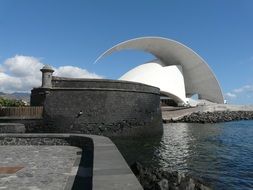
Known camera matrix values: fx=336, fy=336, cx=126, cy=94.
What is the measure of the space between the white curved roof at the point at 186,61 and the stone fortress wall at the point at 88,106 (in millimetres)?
30272

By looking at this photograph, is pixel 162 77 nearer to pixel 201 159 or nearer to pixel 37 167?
pixel 201 159

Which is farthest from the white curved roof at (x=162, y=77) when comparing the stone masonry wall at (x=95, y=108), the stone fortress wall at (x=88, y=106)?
the stone fortress wall at (x=88, y=106)

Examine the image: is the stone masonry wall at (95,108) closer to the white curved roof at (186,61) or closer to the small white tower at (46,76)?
the small white tower at (46,76)

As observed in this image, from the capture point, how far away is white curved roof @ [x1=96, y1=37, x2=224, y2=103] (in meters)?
51.1

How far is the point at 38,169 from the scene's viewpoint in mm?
7090

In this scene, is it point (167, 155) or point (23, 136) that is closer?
point (23, 136)

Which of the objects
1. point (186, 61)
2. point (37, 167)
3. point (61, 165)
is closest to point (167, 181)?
point (61, 165)

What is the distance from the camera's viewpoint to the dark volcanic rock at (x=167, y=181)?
24.8ft

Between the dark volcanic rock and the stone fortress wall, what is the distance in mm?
10982

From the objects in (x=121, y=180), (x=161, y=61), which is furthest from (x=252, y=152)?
(x=161, y=61)

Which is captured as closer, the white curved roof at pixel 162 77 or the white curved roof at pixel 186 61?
the white curved roof at pixel 162 77

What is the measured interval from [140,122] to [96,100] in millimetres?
3413

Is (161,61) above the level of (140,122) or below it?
above

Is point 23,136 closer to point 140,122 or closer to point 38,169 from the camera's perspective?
point 38,169
